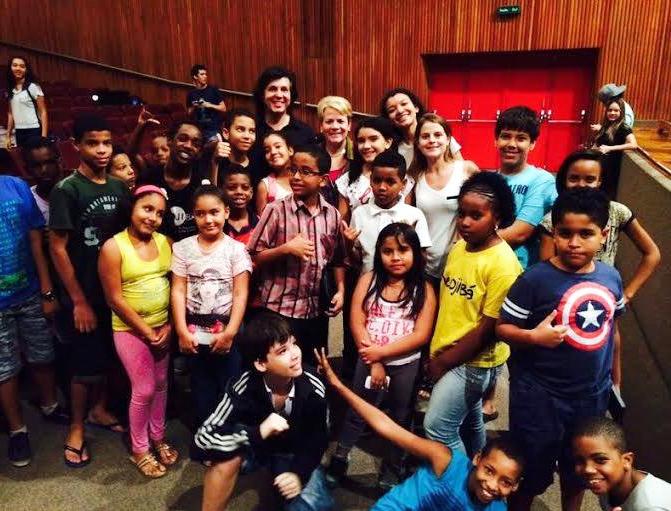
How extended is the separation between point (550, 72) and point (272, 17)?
4425 mm

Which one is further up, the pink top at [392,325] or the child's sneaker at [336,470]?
the pink top at [392,325]

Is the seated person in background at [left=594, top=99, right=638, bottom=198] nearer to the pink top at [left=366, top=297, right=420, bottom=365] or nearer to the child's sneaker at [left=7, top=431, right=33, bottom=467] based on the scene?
the pink top at [left=366, top=297, right=420, bottom=365]

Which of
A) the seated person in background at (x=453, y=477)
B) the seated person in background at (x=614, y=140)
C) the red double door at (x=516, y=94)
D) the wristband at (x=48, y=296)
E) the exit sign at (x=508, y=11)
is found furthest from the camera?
the red double door at (x=516, y=94)

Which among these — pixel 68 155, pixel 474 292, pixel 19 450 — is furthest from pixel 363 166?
pixel 68 155

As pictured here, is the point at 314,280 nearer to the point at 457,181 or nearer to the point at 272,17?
the point at 457,181

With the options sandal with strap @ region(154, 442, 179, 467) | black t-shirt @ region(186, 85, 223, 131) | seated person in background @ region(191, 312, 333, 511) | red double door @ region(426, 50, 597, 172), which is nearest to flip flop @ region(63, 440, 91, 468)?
sandal with strap @ region(154, 442, 179, 467)

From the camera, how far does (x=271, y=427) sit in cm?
172

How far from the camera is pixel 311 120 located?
859 centimetres

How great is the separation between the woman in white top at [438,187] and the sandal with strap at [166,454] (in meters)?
1.42

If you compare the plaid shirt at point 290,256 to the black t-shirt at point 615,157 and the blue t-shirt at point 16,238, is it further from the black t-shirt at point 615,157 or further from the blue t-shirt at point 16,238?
the black t-shirt at point 615,157

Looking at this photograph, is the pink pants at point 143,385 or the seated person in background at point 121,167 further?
the seated person in background at point 121,167

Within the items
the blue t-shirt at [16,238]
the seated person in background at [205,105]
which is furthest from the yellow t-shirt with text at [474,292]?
the seated person in background at [205,105]

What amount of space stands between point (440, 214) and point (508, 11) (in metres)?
6.20

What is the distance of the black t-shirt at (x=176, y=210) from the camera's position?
7.68 ft
